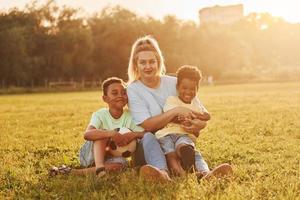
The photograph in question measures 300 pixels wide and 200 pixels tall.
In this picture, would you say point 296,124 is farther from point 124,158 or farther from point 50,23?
point 50,23

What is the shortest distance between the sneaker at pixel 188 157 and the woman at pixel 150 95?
0.32ft

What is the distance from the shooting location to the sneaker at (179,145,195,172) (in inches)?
215

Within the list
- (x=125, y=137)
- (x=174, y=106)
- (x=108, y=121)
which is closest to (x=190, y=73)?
(x=174, y=106)

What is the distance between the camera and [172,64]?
59.9 meters

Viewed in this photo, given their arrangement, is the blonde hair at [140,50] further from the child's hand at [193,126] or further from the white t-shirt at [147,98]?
the child's hand at [193,126]

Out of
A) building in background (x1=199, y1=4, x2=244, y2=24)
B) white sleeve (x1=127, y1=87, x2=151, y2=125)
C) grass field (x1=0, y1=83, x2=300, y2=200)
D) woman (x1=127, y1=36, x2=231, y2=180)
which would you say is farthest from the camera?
building in background (x1=199, y1=4, x2=244, y2=24)

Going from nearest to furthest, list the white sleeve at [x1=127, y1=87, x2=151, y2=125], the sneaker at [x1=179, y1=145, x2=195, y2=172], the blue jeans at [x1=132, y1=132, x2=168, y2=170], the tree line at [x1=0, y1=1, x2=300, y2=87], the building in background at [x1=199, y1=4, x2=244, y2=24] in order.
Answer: the blue jeans at [x1=132, y1=132, x2=168, y2=170] < the sneaker at [x1=179, y1=145, x2=195, y2=172] < the white sleeve at [x1=127, y1=87, x2=151, y2=125] < the tree line at [x1=0, y1=1, x2=300, y2=87] < the building in background at [x1=199, y1=4, x2=244, y2=24]

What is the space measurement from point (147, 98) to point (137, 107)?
166mm

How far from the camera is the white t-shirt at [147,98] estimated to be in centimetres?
586

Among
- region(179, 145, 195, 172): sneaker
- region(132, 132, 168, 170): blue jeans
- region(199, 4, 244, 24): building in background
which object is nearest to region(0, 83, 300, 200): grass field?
region(132, 132, 168, 170): blue jeans

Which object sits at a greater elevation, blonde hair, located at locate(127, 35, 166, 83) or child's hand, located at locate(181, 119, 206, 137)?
blonde hair, located at locate(127, 35, 166, 83)

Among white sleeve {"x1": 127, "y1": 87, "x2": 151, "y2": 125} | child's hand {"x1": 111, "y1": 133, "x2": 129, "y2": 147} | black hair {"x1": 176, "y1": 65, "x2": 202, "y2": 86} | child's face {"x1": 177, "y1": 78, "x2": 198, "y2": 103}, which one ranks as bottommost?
child's hand {"x1": 111, "y1": 133, "x2": 129, "y2": 147}

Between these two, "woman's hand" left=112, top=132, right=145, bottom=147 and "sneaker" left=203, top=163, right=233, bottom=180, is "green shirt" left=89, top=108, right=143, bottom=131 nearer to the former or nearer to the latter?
"woman's hand" left=112, top=132, right=145, bottom=147

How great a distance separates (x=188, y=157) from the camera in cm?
546
